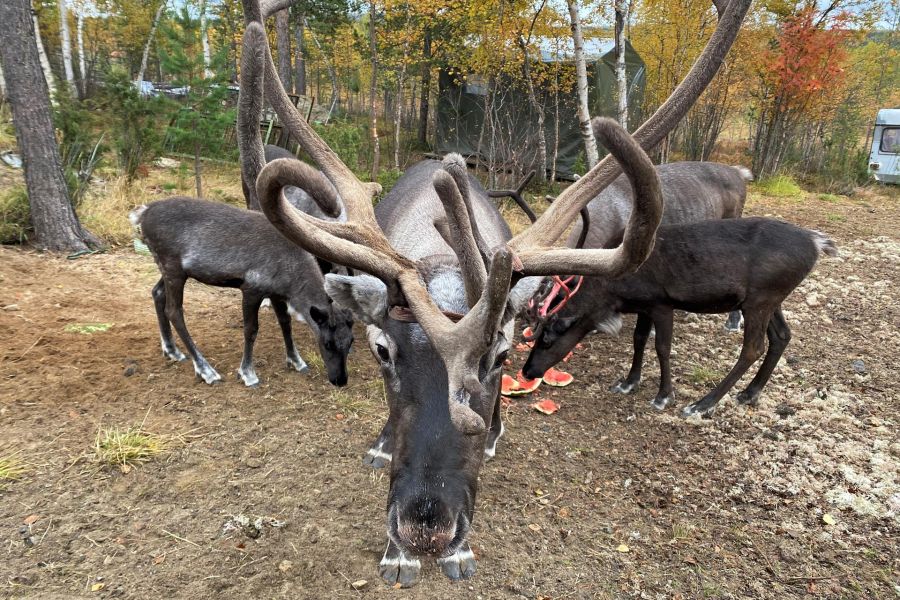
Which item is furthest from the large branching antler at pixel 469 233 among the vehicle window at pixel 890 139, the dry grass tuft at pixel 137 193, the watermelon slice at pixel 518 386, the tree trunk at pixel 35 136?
the vehicle window at pixel 890 139

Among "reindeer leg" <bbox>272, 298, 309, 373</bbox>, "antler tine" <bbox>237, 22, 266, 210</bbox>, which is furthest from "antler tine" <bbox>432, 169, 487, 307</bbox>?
"reindeer leg" <bbox>272, 298, 309, 373</bbox>

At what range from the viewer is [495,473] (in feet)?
12.6

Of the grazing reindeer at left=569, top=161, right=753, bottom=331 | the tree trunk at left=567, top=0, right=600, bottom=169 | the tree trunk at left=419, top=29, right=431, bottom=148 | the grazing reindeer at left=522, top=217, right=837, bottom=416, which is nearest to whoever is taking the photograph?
the grazing reindeer at left=522, top=217, right=837, bottom=416

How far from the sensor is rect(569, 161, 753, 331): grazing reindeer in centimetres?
612

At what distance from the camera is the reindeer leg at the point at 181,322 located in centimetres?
460

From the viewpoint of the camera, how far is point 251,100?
8.04 feet

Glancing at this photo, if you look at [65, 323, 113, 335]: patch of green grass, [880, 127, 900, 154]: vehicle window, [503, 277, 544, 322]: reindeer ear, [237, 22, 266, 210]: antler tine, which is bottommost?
[65, 323, 113, 335]: patch of green grass

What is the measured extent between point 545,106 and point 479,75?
2367mm

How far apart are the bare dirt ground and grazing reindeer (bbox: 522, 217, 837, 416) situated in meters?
0.47

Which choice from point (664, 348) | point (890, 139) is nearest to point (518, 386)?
point (664, 348)

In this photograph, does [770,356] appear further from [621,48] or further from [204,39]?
[204,39]

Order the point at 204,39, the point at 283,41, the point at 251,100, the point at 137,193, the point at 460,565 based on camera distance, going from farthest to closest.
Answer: the point at 204,39 < the point at 283,41 < the point at 137,193 < the point at 460,565 < the point at 251,100

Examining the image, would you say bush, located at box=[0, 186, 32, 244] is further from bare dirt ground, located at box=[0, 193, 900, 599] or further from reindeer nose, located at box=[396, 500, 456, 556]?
reindeer nose, located at box=[396, 500, 456, 556]

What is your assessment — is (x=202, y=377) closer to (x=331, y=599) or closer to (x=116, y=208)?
(x=331, y=599)
